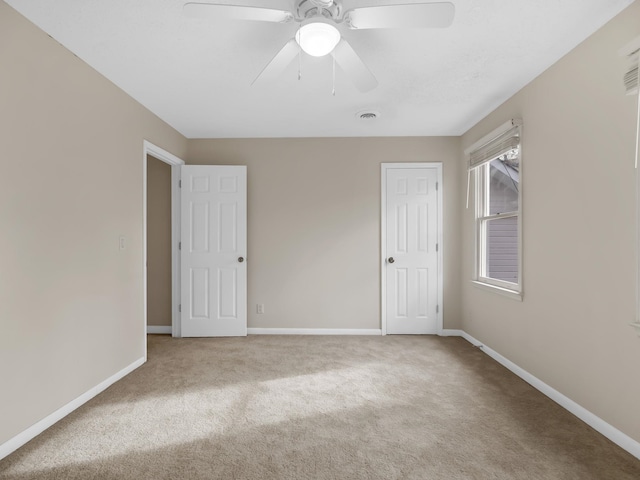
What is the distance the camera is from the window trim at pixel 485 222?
10.2 ft

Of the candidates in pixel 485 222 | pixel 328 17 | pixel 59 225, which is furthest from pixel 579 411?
pixel 59 225

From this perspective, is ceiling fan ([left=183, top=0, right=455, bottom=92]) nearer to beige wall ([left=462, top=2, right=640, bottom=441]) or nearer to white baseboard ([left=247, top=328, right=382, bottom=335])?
beige wall ([left=462, top=2, right=640, bottom=441])

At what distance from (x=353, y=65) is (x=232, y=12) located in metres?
0.74

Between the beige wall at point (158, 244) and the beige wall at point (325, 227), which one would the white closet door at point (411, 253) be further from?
the beige wall at point (158, 244)

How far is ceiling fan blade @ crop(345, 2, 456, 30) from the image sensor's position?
1554 mm

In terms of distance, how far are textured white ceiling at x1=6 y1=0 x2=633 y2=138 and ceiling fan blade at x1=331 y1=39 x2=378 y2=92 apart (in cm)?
25

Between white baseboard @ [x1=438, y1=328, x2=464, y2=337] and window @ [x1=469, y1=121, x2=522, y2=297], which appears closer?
window @ [x1=469, y1=121, x2=522, y2=297]

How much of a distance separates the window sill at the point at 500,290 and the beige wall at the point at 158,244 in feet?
12.2

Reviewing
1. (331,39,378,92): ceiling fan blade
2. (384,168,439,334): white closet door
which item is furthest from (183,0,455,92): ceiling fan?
(384,168,439,334): white closet door

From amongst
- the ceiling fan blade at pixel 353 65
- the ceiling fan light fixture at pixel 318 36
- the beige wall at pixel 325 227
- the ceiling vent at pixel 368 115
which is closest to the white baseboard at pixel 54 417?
the beige wall at pixel 325 227

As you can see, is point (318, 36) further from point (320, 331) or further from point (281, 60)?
point (320, 331)

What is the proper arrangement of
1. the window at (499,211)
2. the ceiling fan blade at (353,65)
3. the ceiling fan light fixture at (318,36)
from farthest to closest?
the window at (499,211)
the ceiling fan blade at (353,65)
the ceiling fan light fixture at (318,36)

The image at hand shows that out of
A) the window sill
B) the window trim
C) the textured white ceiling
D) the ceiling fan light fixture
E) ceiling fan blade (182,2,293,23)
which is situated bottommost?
the window sill

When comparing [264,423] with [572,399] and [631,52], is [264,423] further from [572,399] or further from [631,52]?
[631,52]
